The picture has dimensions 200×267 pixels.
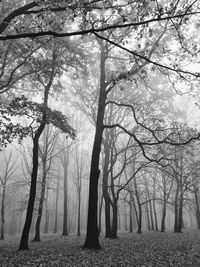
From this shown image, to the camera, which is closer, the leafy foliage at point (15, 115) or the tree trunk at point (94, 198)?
the leafy foliage at point (15, 115)

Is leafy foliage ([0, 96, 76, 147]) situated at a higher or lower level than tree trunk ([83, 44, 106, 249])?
higher

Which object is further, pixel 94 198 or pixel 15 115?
pixel 94 198

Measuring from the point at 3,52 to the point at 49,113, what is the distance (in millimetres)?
4025

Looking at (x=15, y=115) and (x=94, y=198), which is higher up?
(x=15, y=115)

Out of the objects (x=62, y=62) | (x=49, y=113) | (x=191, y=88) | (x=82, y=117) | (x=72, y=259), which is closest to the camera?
(x=72, y=259)

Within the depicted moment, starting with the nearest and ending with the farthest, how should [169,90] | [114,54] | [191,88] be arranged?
1. [191,88]
2. [114,54]
3. [169,90]

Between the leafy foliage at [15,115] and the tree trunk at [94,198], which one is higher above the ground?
the leafy foliage at [15,115]

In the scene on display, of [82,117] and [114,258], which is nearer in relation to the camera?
[114,258]

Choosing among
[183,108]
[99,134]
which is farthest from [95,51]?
[183,108]

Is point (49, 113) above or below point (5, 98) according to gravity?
below

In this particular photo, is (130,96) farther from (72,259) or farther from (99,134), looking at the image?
(72,259)

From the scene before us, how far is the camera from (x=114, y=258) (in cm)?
750

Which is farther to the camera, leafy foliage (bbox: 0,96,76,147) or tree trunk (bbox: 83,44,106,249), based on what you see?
tree trunk (bbox: 83,44,106,249)

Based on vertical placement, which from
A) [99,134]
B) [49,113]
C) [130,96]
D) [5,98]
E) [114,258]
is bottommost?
[114,258]
